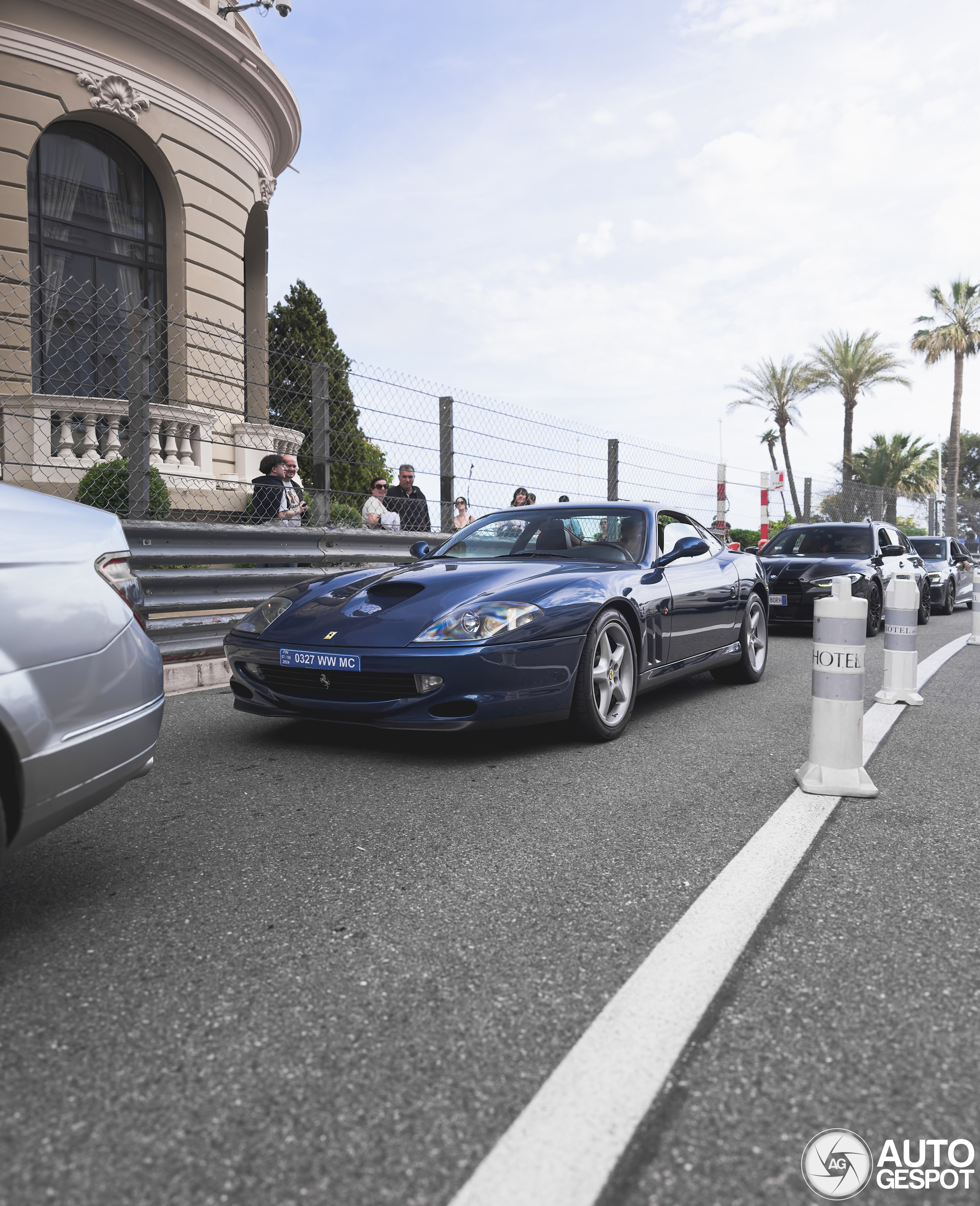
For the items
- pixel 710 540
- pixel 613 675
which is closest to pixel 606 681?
pixel 613 675

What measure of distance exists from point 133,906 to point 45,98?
44.7 feet

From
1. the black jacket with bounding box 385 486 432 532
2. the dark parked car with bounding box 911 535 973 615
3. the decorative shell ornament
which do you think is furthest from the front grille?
the decorative shell ornament

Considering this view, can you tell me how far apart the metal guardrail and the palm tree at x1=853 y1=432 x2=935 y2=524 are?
135 feet

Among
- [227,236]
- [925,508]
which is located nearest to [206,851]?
[227,236]

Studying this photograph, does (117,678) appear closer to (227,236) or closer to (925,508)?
(227,236)

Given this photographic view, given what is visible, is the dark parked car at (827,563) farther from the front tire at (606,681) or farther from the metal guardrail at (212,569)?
the front tire at (606,681)

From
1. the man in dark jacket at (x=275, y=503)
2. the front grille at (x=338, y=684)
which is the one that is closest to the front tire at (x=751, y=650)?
the front grille at (x=338, y=684)

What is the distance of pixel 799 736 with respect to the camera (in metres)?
4.91

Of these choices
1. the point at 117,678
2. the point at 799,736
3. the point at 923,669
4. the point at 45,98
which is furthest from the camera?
the point at 45,98

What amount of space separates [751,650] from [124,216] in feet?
39.4

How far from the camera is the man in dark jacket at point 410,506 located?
9.23 metres

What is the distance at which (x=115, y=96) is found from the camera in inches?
531

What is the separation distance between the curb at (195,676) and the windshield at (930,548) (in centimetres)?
1273

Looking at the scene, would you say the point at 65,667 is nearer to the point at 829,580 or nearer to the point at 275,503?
the point at 275,503
